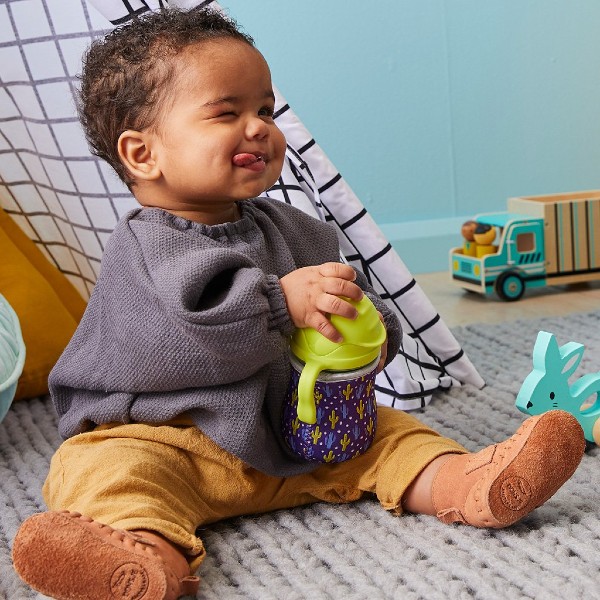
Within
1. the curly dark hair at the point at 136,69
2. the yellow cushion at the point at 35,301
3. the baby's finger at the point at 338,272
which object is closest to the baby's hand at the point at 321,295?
the baby's finger at the point at 338,272

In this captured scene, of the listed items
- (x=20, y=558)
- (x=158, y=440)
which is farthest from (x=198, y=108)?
(x=20, y=558)

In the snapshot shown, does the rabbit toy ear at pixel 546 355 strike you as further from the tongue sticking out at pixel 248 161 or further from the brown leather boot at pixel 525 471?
the tongue sticking out at pixel 248 161

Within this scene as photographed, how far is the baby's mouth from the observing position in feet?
2.71

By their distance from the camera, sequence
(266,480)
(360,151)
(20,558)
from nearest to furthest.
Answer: (20,558), (266,480), (360,151)

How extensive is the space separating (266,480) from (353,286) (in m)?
0.22

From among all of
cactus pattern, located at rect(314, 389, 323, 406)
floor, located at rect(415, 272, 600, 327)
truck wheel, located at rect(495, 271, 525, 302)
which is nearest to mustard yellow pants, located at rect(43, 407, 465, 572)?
cactus pattern, located at rect(314, 389, 323, 406)

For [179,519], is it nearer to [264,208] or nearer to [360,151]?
[264,208]

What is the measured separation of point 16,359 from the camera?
1.12 metres

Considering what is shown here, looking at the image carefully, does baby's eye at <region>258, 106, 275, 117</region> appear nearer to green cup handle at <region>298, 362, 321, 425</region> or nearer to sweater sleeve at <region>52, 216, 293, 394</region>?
sweater sleeve at <region>52, 216, 293, 394</region>

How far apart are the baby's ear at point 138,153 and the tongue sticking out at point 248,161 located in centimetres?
8

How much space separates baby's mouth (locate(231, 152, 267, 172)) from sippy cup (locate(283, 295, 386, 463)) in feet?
0.52

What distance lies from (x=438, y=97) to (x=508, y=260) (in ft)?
1.56

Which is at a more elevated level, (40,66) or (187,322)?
(40,66)

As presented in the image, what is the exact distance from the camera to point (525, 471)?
2.39 feet
